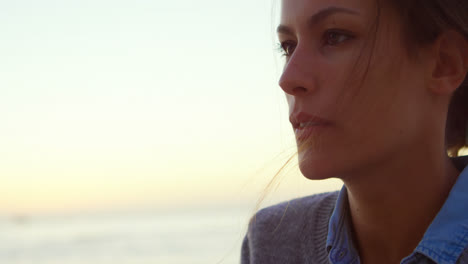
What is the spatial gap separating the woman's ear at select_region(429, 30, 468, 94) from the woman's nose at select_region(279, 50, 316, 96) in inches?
14.8

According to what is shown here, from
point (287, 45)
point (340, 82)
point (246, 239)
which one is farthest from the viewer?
point (246, 239)

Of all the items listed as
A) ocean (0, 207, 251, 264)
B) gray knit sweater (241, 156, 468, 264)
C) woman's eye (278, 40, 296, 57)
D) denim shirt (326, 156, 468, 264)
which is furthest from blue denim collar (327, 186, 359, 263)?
ocean (0, 207, 251, 264)

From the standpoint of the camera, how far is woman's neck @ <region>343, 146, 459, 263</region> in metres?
1.57

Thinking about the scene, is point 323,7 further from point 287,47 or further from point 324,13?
point 287,47

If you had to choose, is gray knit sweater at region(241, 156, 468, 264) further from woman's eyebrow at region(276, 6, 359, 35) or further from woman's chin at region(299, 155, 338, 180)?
woman's eyebrow at region(276, 6, 359, 35)

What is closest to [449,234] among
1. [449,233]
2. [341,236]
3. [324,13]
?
[449,233]

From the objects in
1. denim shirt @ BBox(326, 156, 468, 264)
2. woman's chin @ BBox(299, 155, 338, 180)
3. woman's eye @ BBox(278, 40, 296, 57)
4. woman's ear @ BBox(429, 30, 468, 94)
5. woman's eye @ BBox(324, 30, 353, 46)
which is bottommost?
denim shirt @ BBox(326, 156, 468, 264)

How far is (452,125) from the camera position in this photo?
1.79 meters

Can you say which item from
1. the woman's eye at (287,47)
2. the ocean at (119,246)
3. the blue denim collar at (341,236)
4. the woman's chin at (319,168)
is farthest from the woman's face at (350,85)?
the ocean at (119,246)

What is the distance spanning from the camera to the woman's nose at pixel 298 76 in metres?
1.46

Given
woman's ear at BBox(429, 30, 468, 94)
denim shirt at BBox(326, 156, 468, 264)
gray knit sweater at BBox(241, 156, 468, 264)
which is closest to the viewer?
denim shirt at BBox(326, 156, 468, 264)

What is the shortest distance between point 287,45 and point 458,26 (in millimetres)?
523

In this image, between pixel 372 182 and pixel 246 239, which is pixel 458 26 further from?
pixel 246 239

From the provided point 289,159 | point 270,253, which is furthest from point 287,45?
point 270,253
